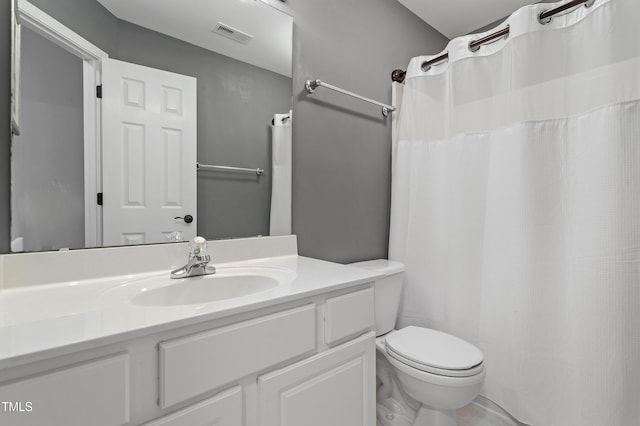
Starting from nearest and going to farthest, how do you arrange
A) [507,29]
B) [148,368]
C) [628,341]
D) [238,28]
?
[148,368], [628,341], [238,28], [507,29]

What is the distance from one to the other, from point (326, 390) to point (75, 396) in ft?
2.13

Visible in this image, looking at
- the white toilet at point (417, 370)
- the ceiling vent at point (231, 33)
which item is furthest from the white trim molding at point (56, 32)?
the white toilet at point (417, 370)

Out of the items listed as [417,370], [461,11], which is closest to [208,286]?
[417,370]

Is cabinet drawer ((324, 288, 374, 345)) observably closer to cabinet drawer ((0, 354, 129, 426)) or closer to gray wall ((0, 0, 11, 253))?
cabinet drawer ((0, 354, 129, 426))

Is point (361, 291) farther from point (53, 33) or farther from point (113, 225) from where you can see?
point (53, 33)

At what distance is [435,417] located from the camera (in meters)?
1.35

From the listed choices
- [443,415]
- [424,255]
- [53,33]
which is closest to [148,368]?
[53,33]

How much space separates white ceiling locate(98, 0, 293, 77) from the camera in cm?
110

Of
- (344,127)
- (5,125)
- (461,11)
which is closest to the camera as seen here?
(5,125)

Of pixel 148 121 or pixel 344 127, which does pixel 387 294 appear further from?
pixel 148 121

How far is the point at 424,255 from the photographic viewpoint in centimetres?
180

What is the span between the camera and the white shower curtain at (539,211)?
120 centimetres

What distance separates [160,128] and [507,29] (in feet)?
5.31

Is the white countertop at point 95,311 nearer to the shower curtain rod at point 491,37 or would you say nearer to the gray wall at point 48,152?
the gray wall at point 48,152
